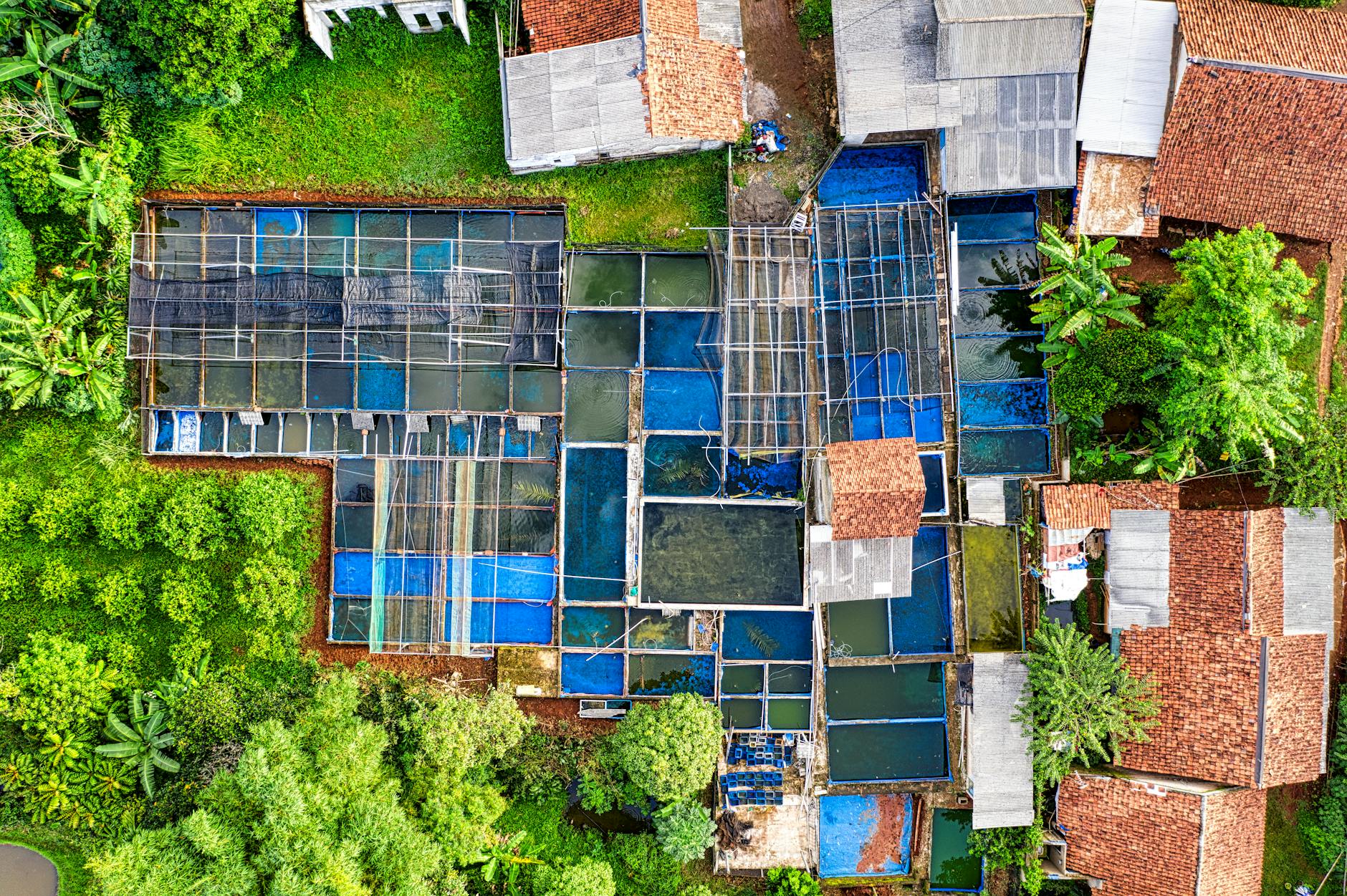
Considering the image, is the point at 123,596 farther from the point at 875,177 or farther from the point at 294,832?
the point at 875,177

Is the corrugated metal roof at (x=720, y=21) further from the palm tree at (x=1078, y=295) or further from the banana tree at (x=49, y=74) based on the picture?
the banana tree at (x=49, y=74)

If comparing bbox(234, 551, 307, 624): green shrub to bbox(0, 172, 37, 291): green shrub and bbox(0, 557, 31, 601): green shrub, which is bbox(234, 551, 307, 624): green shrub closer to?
bbox(0, 557, 31, 601): green shrub

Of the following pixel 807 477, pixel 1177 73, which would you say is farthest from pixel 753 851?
pixel 1177 73

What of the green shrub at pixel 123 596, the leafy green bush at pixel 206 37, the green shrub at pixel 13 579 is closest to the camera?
the leafy green bush at pixel 206 37

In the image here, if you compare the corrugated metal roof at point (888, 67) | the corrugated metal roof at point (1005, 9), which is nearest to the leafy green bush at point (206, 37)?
the corrugated metal roof at point (888, 67)

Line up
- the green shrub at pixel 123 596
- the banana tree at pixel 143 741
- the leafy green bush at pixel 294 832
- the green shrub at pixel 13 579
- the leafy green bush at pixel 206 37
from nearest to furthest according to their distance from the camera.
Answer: the leafy green bush at pixel 294 832
the leafy green bush at pixel 206 37
the banana tree at pixel 143 741
the green shrub at pixel 123 596
the green shrub at pixel 13 579

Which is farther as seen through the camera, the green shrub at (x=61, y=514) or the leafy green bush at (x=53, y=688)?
the green shrub at (x=61, y=514)
